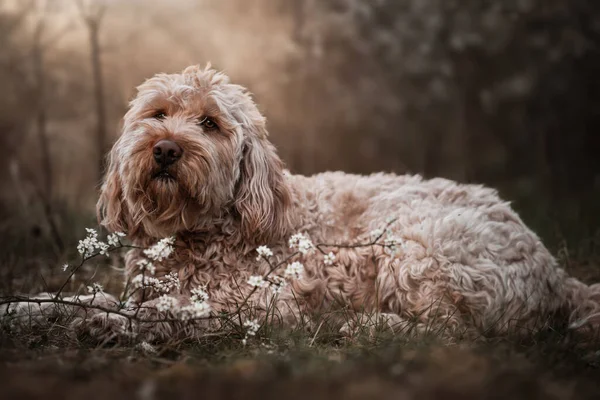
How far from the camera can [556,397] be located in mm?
1830

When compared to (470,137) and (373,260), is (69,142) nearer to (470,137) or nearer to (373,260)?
(470,137)

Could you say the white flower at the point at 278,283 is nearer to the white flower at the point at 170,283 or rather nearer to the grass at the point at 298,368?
the grass at the point at 298,368

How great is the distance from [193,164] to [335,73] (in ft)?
23.8

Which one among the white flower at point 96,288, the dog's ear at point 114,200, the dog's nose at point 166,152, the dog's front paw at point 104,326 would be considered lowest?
the dog's front paw at point 104,326

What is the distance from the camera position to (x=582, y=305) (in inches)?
147

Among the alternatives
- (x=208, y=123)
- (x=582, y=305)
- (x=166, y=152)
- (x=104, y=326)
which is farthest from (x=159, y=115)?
(x=582, y=305)

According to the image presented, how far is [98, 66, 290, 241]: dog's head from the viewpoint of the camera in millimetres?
3283

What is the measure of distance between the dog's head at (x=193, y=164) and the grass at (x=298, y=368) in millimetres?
736

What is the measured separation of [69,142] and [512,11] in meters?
7.45

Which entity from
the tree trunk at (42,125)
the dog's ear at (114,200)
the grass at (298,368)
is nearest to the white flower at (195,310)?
the grass at (298,368)

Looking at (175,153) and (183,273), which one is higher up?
(175,153)

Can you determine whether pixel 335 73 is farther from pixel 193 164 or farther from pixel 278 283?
pixel 278 283

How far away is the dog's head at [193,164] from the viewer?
328cm

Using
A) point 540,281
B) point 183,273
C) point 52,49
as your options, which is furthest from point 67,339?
point 52,49
